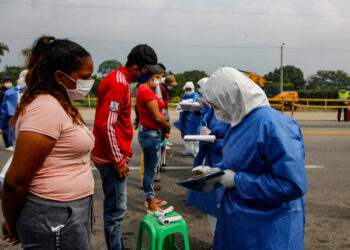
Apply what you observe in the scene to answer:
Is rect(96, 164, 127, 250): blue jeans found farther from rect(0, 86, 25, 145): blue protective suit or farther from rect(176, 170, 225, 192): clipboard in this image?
rect(0, 86, 25, 145): blue protective suit

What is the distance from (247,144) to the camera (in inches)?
67.0

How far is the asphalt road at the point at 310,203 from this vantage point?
11.1 ft

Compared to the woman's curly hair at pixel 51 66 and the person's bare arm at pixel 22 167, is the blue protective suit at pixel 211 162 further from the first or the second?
the person's bare arm at pixel 22 167

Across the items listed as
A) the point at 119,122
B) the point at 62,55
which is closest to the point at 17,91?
the point at 119,122

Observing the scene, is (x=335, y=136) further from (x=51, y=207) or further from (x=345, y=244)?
(x=51, y=207)

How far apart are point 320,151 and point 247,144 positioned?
7525mm

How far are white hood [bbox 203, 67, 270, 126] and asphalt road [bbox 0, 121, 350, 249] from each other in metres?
1.95

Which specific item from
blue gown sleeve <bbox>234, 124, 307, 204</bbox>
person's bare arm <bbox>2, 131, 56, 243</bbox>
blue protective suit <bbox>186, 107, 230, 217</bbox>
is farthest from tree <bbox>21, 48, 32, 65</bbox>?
blue protective suit <bbox>186, 107, 230, 217</bbox>

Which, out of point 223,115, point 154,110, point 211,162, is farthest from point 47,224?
point 154,110

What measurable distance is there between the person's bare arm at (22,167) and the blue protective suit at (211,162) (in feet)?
5.91

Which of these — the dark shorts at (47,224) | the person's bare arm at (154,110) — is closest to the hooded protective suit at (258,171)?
the dark shorts at (47,224)

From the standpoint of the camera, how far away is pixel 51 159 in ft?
4.96

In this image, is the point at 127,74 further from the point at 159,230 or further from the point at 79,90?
the point at 159,230

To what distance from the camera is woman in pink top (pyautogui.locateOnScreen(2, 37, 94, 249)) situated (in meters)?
1.42
